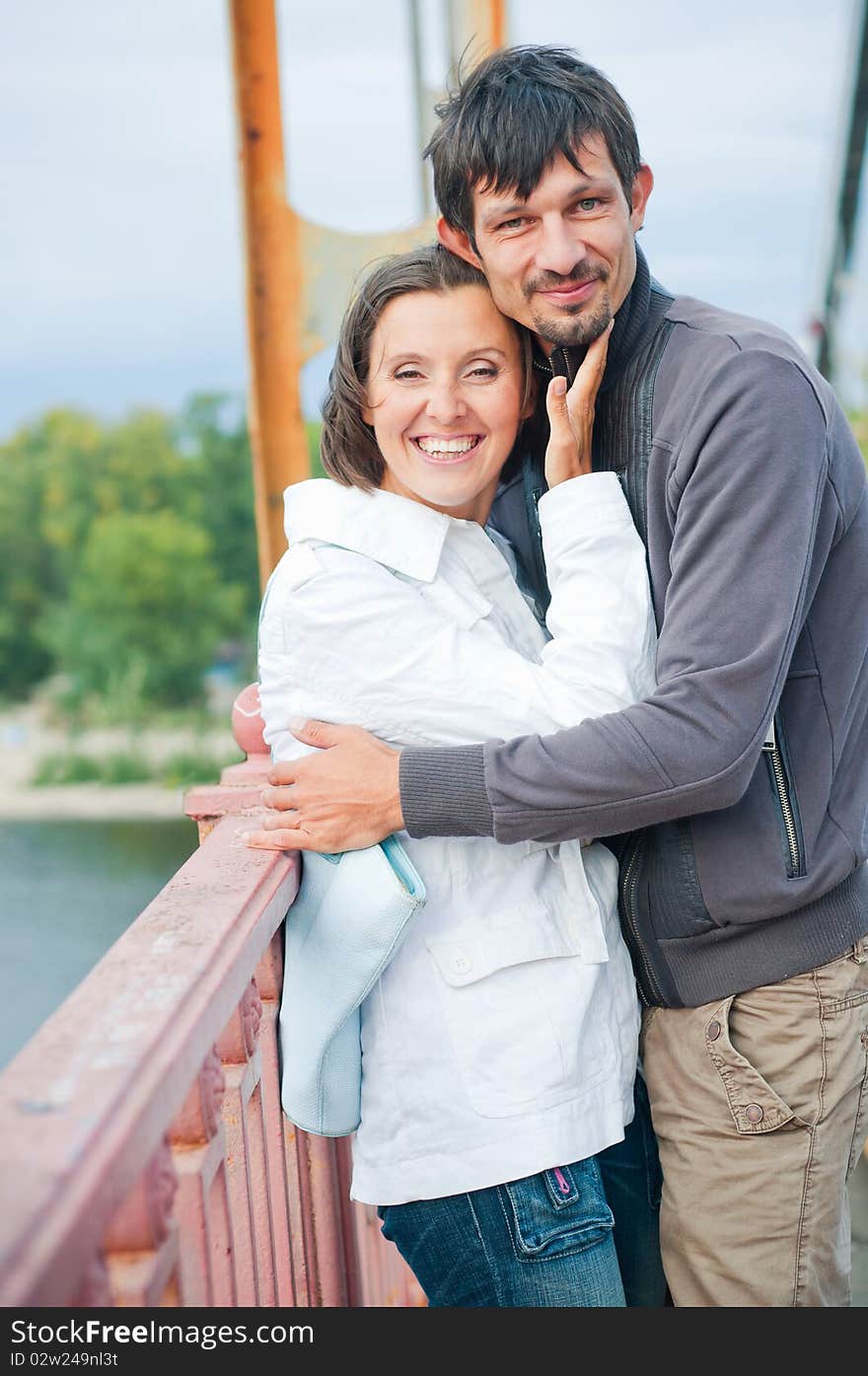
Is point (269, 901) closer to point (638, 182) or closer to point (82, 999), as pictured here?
point (82, 999)

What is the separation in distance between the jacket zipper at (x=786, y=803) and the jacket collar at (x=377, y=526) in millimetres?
388

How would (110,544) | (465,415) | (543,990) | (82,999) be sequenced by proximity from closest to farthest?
(82,999) → (543,990) → (465,415) → (110,544)

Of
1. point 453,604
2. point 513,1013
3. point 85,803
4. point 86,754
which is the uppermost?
point 453,604

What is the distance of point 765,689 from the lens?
121 cm

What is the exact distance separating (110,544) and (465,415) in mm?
23308

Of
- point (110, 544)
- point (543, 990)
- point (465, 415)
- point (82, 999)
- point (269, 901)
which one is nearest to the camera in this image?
point (82, 999)

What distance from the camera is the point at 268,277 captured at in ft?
8.65

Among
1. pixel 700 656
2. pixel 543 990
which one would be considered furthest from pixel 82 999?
pixel 700 656

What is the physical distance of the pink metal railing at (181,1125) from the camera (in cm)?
67

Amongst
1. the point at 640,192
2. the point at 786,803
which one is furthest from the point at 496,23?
the point at 786,803

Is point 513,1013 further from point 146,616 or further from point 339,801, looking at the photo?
point 146,616

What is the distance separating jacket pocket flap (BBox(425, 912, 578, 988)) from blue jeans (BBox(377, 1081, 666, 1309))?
20 centimetres

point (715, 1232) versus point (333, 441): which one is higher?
point (333, 441)

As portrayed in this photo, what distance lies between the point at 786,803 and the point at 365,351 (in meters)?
0.66
